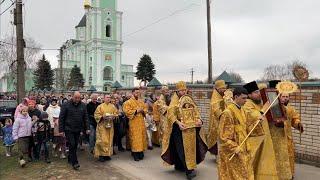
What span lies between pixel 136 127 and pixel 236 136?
17.5 ft

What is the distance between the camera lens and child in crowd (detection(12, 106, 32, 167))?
10875mm

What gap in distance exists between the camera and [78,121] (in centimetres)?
1057

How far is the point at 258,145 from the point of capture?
21.4ft

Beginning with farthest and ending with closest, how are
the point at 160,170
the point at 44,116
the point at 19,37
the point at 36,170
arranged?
the point at 19,37 < the point at 44,116 < the point at 36,170 < the point at 160,170

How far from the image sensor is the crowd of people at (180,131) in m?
6.40

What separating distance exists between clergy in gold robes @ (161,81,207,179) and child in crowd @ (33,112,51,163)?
11.3ft

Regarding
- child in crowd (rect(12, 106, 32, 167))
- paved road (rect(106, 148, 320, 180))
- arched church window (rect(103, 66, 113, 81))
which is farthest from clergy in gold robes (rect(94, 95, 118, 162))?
arched church window (rect(103, 66, 113, 81))

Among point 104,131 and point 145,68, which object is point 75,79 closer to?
point 145,68

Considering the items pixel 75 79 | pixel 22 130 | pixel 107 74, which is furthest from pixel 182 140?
pixel 107 74

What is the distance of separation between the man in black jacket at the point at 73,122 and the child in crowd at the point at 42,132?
0.75 metres

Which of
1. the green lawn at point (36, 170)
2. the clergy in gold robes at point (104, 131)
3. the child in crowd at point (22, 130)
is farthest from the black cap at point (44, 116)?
the clergy in gold robes at point (104, 131)

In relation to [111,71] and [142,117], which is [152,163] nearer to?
[142,117]

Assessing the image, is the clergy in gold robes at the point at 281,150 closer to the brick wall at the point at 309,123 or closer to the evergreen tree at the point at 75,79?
the brick wall at the point at 309,123

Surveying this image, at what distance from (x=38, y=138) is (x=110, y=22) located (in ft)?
228
